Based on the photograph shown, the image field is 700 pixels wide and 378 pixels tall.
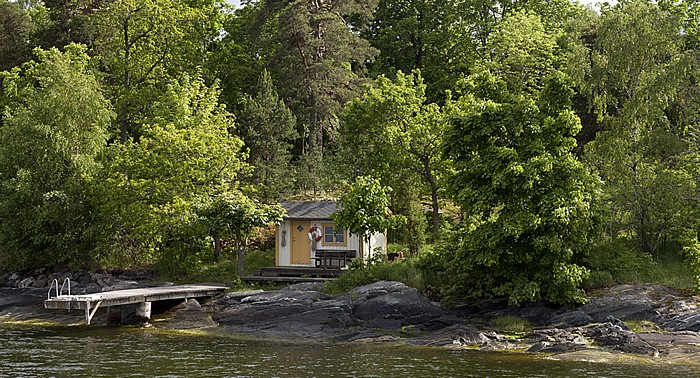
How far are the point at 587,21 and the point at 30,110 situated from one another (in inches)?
1260

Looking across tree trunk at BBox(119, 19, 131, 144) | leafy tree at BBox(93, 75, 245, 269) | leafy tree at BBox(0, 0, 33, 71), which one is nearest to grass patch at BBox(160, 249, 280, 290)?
leafy tree at BBox(93, 75, 245, 269)

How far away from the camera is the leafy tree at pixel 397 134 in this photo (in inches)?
1549

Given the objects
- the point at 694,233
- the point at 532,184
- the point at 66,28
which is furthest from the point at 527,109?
the point at 66,28

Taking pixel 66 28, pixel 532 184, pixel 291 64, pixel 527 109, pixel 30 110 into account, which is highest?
pixel 66 28

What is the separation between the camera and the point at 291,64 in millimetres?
46188

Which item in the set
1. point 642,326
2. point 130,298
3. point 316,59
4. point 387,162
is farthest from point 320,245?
point 642,326

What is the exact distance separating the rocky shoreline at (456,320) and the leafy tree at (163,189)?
635 cm

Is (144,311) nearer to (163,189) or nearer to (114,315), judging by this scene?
(114,315)

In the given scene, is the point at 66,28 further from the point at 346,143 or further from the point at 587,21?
the point at 587,21

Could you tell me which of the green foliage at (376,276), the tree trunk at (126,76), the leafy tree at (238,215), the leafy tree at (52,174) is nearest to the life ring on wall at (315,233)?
the leafy tree at (238,215)

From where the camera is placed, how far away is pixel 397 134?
39.7 metres

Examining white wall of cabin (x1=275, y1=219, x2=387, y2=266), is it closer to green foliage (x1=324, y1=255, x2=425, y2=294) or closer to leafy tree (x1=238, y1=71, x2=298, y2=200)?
green foliage (x1=324, y1=255, x2=425, y2=294)

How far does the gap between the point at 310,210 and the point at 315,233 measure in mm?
1231

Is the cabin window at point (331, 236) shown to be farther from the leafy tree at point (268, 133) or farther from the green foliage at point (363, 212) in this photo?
the leafy tree at point (268, 133)
